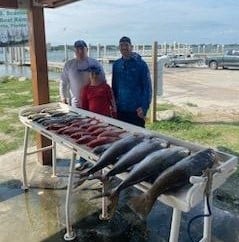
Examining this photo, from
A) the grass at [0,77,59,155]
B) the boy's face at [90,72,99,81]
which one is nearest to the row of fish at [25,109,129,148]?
the boy's face at [90,72,99,81]

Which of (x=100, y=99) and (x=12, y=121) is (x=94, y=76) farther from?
(x=12, y=121)

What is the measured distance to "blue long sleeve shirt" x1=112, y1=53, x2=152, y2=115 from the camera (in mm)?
4719

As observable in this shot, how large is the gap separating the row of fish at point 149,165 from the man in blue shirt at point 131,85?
179 cm

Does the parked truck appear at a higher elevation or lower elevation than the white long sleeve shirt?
lower

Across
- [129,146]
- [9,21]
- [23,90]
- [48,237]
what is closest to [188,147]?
[129,146]

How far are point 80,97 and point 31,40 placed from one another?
1.42 meters

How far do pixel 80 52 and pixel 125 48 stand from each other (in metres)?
0.74

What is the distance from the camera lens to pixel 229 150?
6.64 m

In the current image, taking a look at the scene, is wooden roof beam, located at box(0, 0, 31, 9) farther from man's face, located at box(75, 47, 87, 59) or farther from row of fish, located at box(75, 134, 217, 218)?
row of fish, located at box(75, 134, 217, 218)

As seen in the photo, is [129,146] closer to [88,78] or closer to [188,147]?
[188,147]

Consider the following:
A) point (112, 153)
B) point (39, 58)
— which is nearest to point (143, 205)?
point (112, 153)

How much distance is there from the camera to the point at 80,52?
16.4ft

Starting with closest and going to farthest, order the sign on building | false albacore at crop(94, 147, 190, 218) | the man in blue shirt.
Result: false albacore at crop(94, 147, 190, 218) → the man in blue shirt → the sign on building

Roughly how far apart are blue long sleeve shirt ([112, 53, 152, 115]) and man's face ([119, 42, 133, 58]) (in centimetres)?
8
